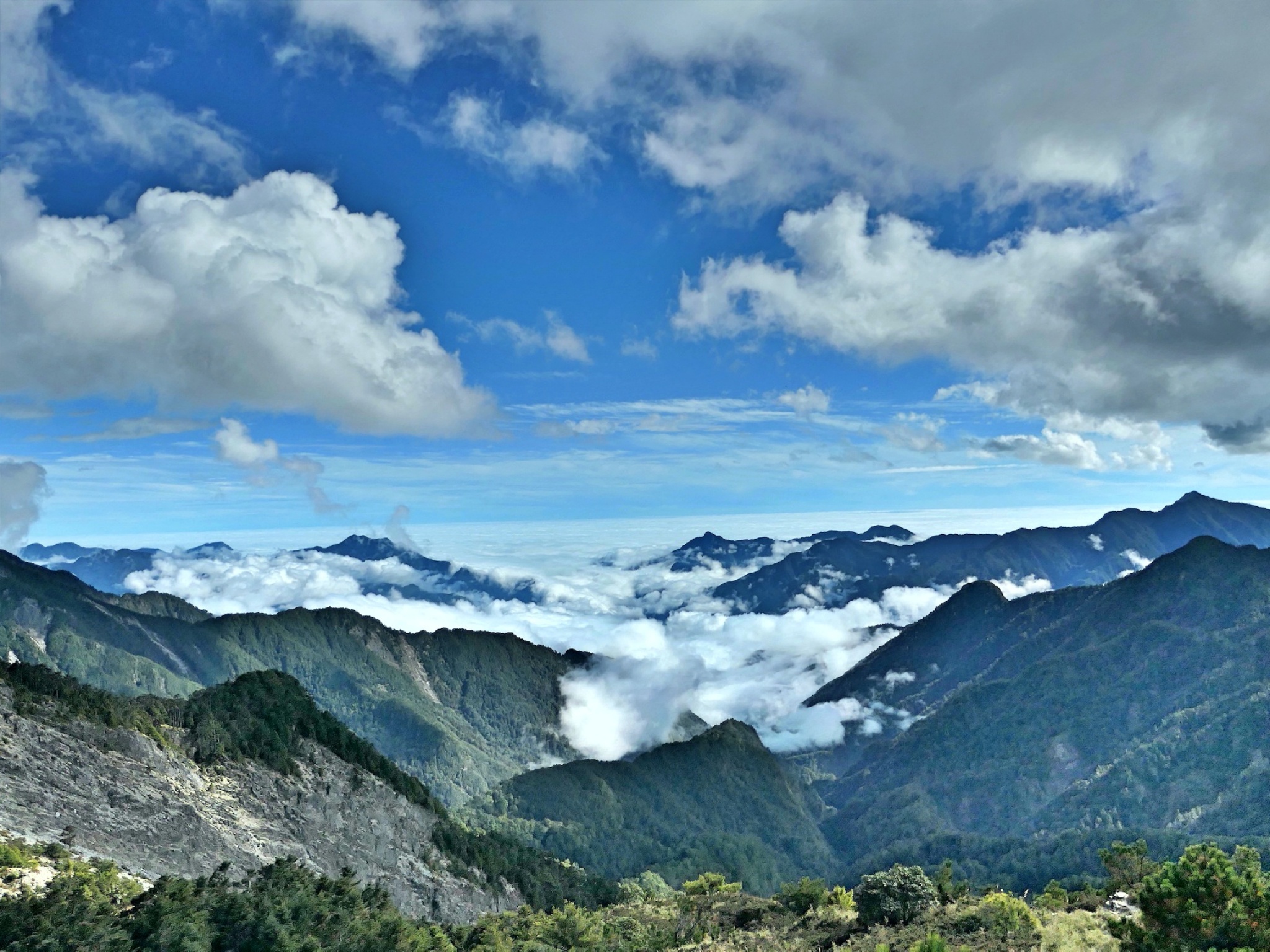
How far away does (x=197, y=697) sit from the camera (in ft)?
597

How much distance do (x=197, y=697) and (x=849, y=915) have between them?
146934mm

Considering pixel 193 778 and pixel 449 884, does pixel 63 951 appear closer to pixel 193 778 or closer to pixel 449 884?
pixel 193 778

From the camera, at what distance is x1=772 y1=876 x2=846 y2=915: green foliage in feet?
378

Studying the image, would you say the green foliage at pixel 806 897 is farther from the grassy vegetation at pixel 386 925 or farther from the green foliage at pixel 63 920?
the green foliage at pixel 63 920

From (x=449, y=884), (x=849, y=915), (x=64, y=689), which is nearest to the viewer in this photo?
(x=849, y=915)

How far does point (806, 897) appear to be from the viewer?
385 feet

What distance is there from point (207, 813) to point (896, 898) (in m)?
114

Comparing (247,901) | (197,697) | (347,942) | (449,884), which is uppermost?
(197,697)

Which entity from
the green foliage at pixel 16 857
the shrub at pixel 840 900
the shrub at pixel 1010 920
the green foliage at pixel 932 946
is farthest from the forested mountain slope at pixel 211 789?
the shrub at pixel 1010 920

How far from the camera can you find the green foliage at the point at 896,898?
309ft

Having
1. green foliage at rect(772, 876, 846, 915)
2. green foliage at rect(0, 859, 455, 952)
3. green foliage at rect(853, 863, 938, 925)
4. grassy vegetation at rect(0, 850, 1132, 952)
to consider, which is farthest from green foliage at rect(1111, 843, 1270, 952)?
green foliage at rect(0, 859, 455, 952)

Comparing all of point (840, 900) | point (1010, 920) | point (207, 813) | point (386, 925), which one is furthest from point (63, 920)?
point (840, 900)

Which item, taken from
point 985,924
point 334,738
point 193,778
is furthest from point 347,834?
point 985,924

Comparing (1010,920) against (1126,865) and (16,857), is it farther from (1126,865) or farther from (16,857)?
(16,857)
